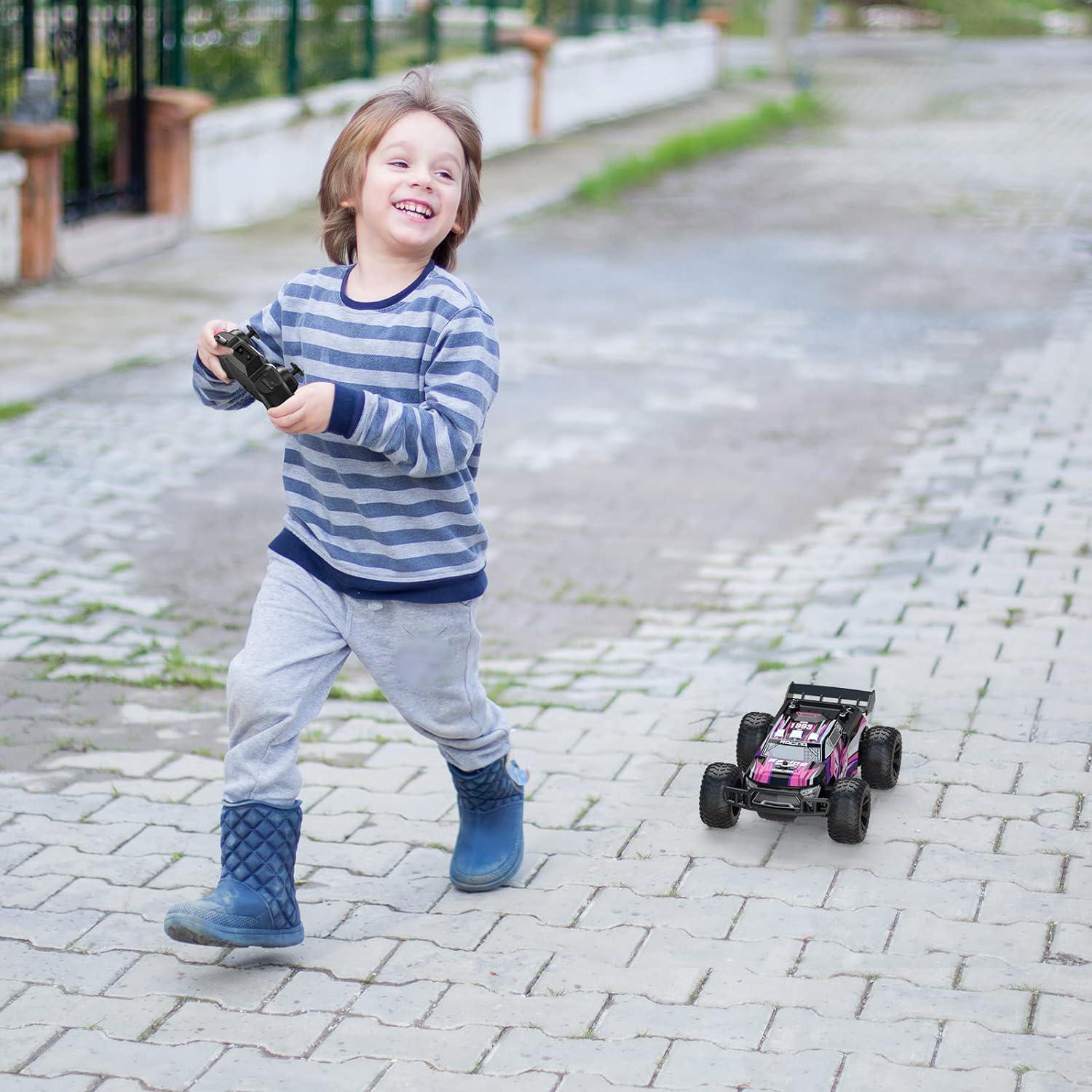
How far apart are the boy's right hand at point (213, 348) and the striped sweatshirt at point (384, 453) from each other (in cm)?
10

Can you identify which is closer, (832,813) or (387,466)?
(387,466)

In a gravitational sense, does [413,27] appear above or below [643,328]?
above

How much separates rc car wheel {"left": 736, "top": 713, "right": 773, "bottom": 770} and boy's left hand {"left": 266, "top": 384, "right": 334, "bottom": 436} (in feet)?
5.51

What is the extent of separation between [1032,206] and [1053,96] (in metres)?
12.2

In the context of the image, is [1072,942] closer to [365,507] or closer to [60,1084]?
[365,507]

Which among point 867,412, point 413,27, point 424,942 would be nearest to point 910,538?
point 867,412

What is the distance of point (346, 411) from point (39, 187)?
9344 millimetres

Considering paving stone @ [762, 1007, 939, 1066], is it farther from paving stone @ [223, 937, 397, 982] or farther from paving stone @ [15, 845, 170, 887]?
paving stone @ [15, 845, 170, 887]

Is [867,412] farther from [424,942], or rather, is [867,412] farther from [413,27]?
[413,27]

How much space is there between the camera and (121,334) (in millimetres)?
10734

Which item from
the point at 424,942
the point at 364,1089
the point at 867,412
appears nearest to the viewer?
the point at 364,1089

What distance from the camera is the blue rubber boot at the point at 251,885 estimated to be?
3535 millimetres

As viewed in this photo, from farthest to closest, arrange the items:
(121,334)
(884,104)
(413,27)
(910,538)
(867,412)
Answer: (884,104)
(413,27)
(121,334)
(867,412)
(910,538)

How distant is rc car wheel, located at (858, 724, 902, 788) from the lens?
4391 millimetres
